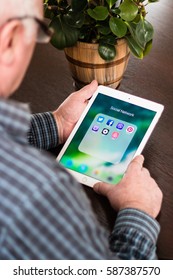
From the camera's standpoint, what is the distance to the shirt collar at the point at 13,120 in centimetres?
55

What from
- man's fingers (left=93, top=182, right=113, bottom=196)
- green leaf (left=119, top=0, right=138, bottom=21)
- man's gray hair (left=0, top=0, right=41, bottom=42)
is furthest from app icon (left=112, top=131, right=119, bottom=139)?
man's gray hair (left=0, top=0, right=41, bottom=42)

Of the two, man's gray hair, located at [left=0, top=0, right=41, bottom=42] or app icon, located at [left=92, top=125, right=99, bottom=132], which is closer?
man's gray hair, located at [left=0, top=0, right=41, bottom=42]

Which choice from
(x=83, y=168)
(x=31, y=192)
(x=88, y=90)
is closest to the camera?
(x=31, y=192)

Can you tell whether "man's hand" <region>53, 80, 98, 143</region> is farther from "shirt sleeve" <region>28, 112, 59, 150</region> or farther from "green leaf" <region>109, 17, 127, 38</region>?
"green leaf" <region>109, 17, 127, 38</region>

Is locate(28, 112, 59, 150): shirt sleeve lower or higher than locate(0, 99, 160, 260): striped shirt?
lower

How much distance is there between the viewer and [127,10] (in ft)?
2.77

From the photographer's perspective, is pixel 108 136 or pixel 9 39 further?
pixel 108 136

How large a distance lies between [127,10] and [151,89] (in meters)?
0.21

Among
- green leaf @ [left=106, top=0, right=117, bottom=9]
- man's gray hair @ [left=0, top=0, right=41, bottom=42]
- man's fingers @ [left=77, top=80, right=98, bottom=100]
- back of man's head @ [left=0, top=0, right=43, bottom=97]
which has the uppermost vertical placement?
man's gray hair @ [left=0, top=0, right=41, bottom=42]

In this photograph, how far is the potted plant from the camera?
2.78 ft

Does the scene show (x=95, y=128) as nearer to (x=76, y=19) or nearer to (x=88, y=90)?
(x=88, y=90)

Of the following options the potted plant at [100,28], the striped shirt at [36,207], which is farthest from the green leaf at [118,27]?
the striped shirt at [36,207]

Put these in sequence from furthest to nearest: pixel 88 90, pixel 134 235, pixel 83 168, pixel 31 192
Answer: pixel 88 90, pixel 83 168, pixel 134 235, pixel 31 192

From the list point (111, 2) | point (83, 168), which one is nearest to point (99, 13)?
point (111, 2)
